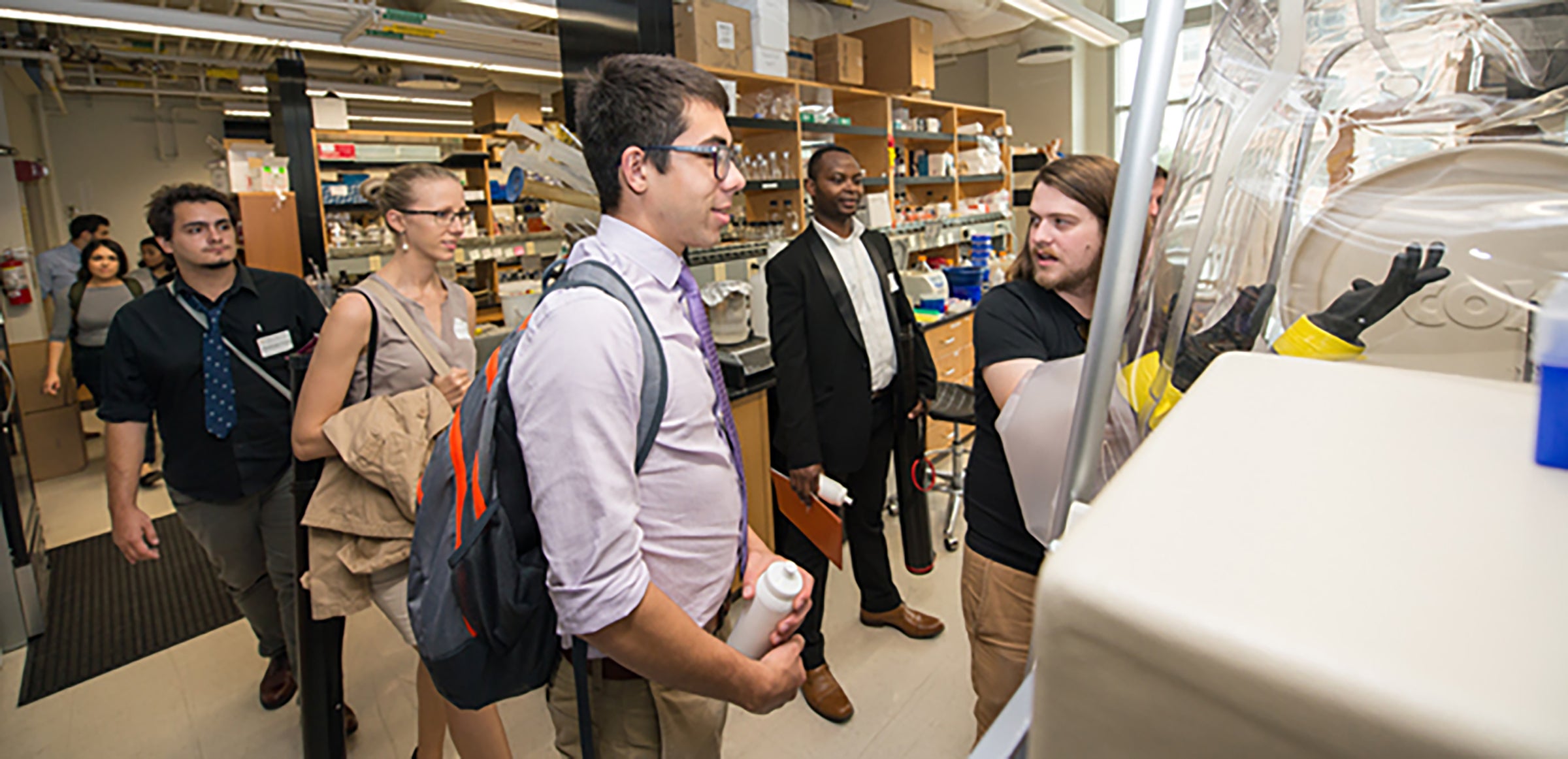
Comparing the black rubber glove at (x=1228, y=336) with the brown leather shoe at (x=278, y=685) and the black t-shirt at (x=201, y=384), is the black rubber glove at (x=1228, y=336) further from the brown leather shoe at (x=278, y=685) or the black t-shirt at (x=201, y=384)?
the brown leather shoe at (x=278, y=685)

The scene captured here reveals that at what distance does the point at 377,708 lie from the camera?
8.80 feet

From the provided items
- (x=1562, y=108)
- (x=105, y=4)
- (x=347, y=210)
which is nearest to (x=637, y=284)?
(x=1562, y=108)

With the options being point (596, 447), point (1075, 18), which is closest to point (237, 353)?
point (596, 447)

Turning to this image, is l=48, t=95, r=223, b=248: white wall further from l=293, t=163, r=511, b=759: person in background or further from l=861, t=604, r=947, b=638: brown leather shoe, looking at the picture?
l=861, t=604, r=947, b=638: brown leather shoe

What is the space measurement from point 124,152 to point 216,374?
12868mm

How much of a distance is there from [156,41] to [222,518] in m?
8.53

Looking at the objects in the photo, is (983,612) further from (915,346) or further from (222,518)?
(222,518)

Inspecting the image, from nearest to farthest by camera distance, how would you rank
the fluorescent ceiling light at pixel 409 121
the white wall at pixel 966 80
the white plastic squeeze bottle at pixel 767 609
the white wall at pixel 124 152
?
the white plastic squeeze bottle at pixel 767 609 → the white wall at pixel 966 80 → the white wall at pixel 124 152 → the fluorescent ceiling light at pixel 409 121

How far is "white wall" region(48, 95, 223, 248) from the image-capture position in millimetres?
11164

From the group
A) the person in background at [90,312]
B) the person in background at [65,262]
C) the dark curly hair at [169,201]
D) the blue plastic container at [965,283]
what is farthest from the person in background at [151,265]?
the blue plastic container at [965,283]

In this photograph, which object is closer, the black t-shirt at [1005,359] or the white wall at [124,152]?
the black t-shirt at [1005,359]

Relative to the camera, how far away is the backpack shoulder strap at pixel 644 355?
1072mm

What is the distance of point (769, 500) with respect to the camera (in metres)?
3.24

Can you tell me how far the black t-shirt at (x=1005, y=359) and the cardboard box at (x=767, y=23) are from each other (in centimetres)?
305
